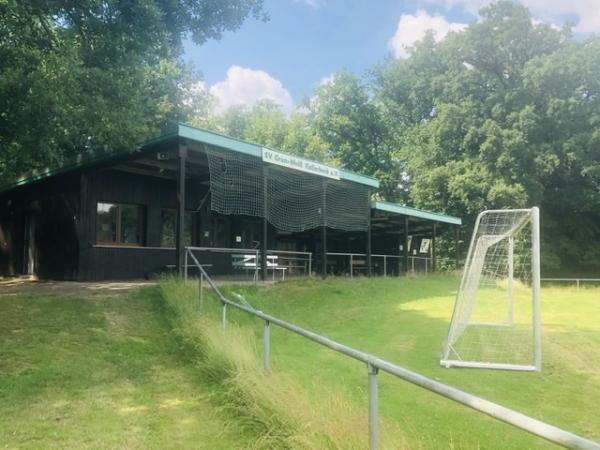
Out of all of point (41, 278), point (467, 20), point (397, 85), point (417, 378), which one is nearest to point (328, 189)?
point (41, 278)

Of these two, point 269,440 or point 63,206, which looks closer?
point 269,440

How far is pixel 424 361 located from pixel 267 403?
170 inches

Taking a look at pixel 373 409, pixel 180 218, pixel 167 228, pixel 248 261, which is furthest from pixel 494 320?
pixel 373 409

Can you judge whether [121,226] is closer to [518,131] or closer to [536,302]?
[536,302]

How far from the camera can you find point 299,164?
14.6 meters

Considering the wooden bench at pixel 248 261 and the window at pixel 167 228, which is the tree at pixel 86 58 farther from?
the wooden bench at pixel 248 261

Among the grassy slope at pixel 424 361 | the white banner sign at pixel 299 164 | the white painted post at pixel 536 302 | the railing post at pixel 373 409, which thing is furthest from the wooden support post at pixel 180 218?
the railing post at pixel 373 409

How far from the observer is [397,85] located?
41.7 meters

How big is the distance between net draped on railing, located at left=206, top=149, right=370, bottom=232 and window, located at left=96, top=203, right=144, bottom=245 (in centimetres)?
344

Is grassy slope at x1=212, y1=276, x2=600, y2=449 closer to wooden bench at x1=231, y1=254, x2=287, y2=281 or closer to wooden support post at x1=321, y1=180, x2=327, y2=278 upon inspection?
wooden support post at x1=321, y1=180, x2=327, y2=278

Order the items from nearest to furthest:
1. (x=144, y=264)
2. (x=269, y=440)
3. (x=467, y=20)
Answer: (x=269, y=440) → (x=144, y=264) → (x=467, y=20)

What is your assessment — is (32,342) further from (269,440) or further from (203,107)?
(203,107)

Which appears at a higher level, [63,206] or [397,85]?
[397,85]

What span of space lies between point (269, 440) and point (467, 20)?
3600cm
